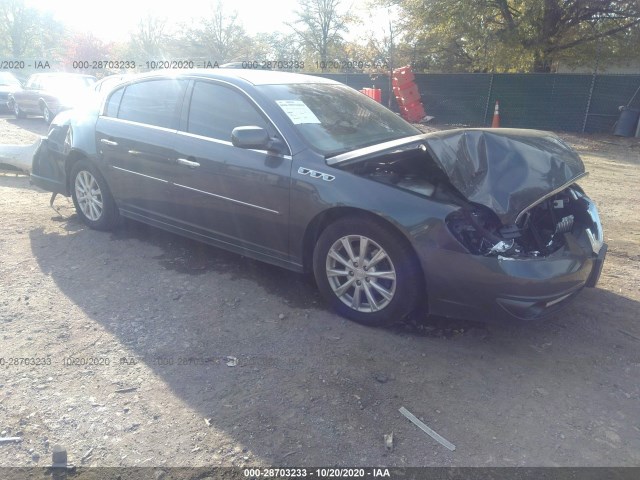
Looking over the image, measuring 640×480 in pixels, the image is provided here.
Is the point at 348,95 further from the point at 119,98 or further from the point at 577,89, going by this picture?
the point at 577,89

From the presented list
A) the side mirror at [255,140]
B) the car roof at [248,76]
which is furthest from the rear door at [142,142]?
the side mirror at [255,140]

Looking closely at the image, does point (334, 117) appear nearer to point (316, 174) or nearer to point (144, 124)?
point (316, 174)

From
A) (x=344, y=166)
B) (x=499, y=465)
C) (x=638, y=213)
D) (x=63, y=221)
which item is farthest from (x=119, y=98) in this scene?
(x=638, y=213)

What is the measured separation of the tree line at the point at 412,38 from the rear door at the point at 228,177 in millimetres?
17216

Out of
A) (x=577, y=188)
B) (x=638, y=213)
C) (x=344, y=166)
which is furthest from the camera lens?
(x=638, y=213)

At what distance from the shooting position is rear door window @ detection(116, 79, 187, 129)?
A: 15.1 feet

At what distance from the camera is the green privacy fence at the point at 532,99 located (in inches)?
628

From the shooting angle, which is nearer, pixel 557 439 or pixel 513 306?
pixel 557 439

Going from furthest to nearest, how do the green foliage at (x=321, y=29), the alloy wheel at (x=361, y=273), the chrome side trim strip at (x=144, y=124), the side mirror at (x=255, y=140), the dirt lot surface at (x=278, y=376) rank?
the green foliage at (x=321, y=29) → the chrome side trim strip at (x=144, y=124) → the side mirror at (x=255, y=140) → the alloy wheel at (x=361, y=273) → the dirt lot surface at (x=278, y=376)

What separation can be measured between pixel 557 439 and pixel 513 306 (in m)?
0.78

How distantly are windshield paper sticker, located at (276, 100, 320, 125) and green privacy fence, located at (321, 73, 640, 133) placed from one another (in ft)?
45.9

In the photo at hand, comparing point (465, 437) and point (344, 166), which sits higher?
point (344, 166)

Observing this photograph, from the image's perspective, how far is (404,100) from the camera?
18.0 metres

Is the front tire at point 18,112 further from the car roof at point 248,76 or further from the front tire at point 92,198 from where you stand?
the car roof at point 248,76
